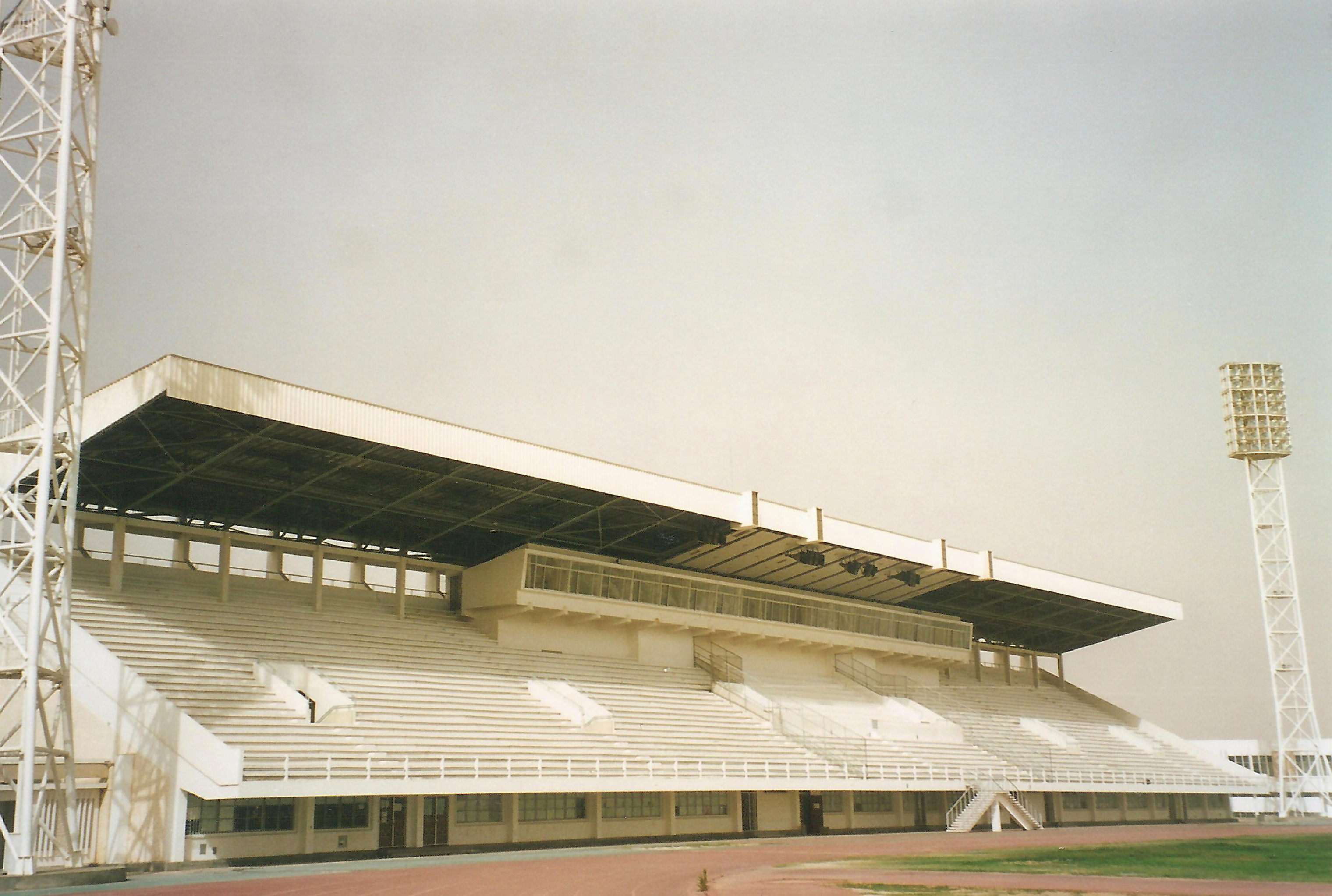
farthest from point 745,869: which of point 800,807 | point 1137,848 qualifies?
point 800,807

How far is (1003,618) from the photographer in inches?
2430

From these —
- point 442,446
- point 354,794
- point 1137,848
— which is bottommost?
point 1137,848

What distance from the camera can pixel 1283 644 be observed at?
Result: 56.3 meters

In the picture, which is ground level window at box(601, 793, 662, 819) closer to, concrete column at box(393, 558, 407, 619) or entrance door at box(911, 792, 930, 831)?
concrete column at box(393, 558, 407, 619)

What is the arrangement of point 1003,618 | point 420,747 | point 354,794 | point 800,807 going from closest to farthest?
point 354,794
point 420,747
point 800,807
point 1003,618

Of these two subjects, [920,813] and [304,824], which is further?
[920,813]

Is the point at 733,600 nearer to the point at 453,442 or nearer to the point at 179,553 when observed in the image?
the point at 453,442

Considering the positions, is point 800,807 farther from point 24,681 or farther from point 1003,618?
point 24,681

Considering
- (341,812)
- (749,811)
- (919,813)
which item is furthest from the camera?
(919,813)

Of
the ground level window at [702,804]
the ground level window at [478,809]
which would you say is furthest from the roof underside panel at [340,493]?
the ground level window at [702,804]

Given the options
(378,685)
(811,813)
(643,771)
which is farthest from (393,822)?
(811,813)

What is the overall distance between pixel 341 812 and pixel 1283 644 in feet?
151

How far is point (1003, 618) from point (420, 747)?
39179 millimetres

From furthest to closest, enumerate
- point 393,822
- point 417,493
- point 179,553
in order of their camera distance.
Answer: point 179,553 → point 417,493 → point 393,822
